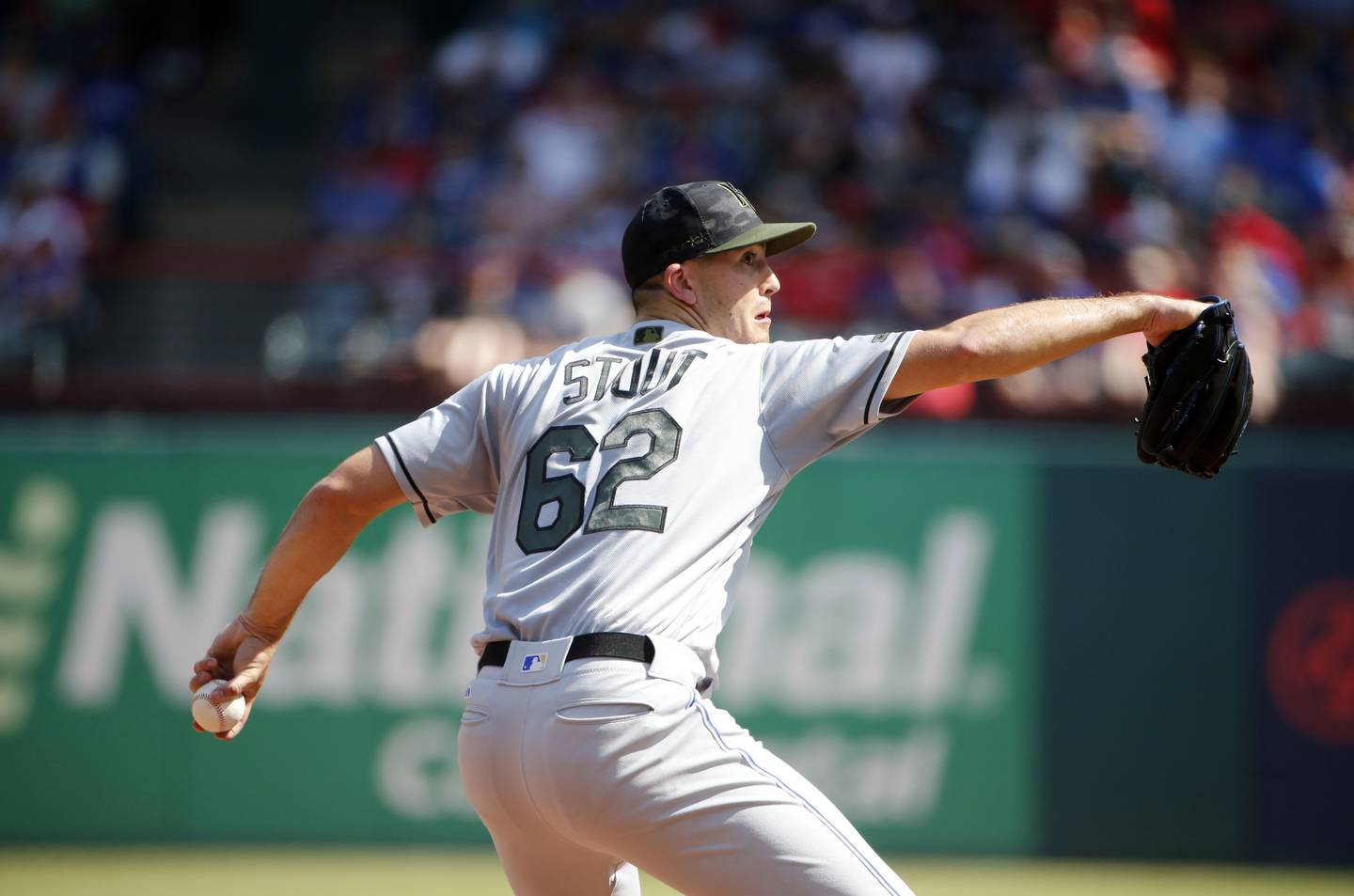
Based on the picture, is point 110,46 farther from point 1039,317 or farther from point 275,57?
point 1039,317

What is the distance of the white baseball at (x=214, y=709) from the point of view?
340cm

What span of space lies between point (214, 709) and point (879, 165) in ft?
27.6

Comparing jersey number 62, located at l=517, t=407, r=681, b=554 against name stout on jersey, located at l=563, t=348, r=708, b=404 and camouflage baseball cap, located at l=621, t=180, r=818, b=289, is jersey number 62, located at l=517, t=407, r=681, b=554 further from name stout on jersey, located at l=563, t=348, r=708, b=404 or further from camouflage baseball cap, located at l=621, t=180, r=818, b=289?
camouflage baseball cap, located at l=621, t=180, r=818, b=289

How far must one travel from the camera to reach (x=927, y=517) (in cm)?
841

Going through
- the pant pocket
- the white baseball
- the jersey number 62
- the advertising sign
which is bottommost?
the advertising sign

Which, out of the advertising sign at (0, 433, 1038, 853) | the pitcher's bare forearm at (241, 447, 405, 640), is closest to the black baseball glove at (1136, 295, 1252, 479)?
the pitcher's bare forearm at (241, 447, 405, 640)

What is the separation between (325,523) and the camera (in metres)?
3.43

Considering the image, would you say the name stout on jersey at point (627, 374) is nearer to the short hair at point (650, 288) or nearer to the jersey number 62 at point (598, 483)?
the jersey number 62 at point (598, 483)

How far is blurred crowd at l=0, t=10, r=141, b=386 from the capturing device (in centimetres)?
926

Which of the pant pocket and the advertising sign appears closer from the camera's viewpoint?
the pant pocket

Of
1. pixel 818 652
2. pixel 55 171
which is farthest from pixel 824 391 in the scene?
pixel 55 171

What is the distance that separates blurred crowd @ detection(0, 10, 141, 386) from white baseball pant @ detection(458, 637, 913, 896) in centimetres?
685

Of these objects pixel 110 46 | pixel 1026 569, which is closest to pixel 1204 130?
pixel 1026 569

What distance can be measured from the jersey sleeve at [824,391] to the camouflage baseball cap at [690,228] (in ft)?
0.92
